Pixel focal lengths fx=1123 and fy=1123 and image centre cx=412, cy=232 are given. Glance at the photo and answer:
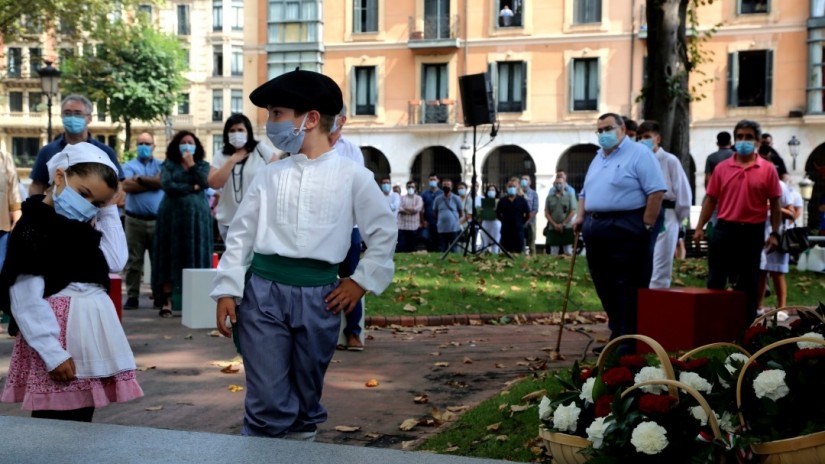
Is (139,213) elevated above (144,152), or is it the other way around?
(144,152)

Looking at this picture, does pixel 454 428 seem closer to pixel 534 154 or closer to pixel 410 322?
pixel 410 322

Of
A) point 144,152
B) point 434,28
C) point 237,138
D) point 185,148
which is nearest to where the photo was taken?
point 237,138

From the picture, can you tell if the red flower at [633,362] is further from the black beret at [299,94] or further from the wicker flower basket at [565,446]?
the black beret at [299,94]

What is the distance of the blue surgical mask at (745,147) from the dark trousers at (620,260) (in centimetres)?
185

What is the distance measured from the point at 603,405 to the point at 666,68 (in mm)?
14249

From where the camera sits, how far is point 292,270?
4781 mm

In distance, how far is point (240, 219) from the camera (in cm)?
493

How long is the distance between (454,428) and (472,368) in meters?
2.57

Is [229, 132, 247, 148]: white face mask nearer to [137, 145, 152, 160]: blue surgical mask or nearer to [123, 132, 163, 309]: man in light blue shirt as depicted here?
[123, 132, 163, 309]: man in light blue shirt

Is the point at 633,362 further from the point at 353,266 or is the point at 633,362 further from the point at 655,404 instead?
the point at 353,266

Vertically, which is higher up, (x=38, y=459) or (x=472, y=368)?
(x=38, y=459)

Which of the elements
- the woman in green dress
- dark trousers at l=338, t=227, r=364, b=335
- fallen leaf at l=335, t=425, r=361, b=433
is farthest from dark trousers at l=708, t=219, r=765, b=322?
the woman in green dress

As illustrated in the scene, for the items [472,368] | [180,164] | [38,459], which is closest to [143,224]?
[180,164]

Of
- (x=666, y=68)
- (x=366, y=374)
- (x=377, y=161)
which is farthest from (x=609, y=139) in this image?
(x=377, y=161)
